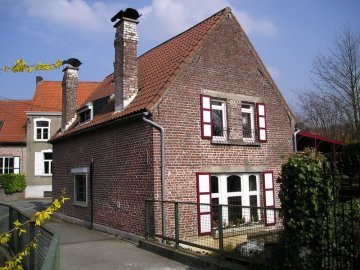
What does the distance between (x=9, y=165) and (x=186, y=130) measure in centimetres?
2664

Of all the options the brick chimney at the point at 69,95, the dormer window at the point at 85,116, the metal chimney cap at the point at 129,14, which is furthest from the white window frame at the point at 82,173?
the metal chimney cap at the point at 129,14

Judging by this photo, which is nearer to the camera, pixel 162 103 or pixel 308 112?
pixel 162 103

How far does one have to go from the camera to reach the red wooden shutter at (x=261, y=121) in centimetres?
1415

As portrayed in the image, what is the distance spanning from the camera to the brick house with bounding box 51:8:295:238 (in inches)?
463

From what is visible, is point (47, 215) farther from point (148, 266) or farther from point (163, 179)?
point (163, 179)

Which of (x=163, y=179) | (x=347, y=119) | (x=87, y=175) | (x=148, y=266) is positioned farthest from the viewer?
(x=347, y=119)

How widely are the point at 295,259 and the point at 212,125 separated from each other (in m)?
7.35

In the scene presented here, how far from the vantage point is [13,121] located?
37062 mm

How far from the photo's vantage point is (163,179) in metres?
11.3

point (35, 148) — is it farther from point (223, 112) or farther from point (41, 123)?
point (223, 112)

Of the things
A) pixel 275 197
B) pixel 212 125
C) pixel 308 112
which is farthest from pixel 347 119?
pixel 212 125

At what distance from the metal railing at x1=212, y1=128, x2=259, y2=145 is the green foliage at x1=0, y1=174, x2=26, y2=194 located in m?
24.7

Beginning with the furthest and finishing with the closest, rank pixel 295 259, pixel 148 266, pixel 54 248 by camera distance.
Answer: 1. pixel 148 266
2. pixel 295 259
3. pixel 54 248

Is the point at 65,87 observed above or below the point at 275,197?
above
